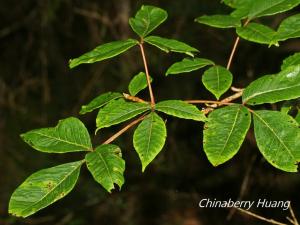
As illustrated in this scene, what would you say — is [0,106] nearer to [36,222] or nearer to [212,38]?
[36,222]

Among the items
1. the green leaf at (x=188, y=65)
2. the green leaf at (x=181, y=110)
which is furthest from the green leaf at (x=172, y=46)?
the green leaf at (x=181, y=110)

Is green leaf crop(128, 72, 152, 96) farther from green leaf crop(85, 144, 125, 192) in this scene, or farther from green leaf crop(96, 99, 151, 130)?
green leaf crop(85, 144, 125, 192)

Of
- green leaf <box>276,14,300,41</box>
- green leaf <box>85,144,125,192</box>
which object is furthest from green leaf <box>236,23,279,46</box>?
green leaf <box>85,144,125,192</box>

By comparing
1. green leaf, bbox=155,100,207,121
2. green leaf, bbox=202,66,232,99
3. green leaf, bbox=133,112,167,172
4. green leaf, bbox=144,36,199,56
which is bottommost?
green leaf, bbox=133,112,167,172

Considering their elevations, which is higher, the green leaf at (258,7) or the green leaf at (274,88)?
the green leaf at (258,7)

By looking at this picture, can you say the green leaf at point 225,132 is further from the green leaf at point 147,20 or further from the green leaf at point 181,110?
the green leaf at point 147,20

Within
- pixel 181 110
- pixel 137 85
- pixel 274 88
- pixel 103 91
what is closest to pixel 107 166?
pixel 181 110

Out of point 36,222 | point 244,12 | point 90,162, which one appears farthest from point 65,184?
point 36,222
